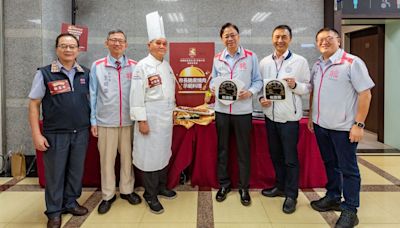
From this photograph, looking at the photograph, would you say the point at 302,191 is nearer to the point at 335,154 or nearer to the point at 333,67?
the point at 335,154

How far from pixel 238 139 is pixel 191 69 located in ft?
4.83

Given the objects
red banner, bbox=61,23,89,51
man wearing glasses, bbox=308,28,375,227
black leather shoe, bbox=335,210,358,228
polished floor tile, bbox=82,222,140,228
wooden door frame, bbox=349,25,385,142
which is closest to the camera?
man wearing glasses, bbox=308,28,375,227

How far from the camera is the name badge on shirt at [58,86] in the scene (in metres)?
2.47

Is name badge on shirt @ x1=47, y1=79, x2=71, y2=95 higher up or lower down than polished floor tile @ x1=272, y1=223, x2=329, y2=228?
higher up

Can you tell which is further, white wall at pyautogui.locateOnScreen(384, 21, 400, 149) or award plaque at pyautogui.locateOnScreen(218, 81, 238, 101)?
white wall at pyautogui.locateOnScreen(384, 21, 400, 149)

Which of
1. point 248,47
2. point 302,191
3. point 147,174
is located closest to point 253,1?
point 248,47

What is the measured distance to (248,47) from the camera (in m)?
4.57

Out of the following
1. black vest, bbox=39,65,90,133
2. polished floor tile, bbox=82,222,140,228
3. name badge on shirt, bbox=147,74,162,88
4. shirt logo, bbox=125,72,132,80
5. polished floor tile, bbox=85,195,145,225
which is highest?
shirt logo, bbox=125,72,132,80

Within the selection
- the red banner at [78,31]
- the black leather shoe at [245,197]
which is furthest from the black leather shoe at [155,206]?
the red banner at [78,31]

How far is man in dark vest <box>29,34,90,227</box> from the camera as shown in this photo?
2.47 meters

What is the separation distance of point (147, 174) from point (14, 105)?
84.4 inches

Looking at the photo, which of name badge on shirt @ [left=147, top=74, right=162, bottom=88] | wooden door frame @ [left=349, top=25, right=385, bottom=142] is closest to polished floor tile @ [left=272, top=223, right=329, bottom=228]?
name badge on shirt @ [left=147, top=74, right=162, bottom=88]

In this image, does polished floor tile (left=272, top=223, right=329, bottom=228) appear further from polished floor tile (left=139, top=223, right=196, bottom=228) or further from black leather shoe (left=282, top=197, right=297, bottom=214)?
polished floor tile (left=139, top=223, right=196, bottom=228)

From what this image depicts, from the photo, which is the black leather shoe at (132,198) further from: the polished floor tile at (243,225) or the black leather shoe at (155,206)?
the polished floor tile at (243,225)
